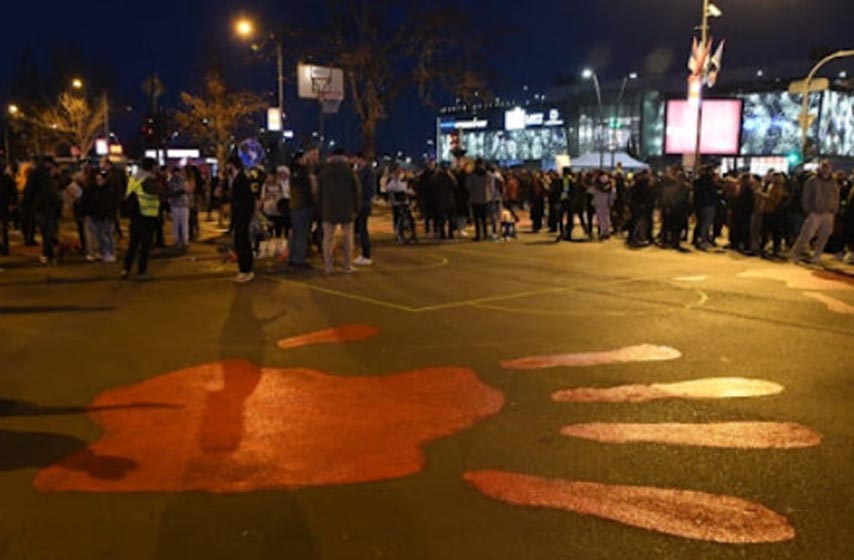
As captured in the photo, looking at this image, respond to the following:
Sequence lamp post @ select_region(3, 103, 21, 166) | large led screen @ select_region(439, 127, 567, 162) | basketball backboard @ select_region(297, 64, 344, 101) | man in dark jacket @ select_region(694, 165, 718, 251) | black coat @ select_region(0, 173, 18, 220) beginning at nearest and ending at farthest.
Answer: black coat @ select_region(0, 173, 18, 220)
man in dark jacket @ select_region(694, 165, 718, 251)
basketball backboard @ select_region(297, 64, 344, 101)
lamp post @ select_region(3, 103, 21, 166)
large led screen @ select_region(439, 127, 567, 162)

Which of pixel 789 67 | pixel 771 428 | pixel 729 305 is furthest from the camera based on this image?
pixel 789 67

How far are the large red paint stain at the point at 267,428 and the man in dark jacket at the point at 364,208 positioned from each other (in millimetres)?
7265

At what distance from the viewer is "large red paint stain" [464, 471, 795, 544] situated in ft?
13.7

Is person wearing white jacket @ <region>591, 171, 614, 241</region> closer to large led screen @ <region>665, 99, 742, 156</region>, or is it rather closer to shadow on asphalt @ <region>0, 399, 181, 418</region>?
large led screen @ <region>665, 99, 742, 156</region>

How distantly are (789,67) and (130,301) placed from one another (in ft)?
385

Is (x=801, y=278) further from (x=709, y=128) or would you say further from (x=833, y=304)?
(x=709, y=128)

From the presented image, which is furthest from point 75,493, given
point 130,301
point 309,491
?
point 130,301

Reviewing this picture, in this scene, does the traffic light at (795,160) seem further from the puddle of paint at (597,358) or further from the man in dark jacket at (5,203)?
the man in dark jacket at (5,203)

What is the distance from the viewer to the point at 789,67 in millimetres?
111312

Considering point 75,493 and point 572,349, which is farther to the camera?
point 572,349

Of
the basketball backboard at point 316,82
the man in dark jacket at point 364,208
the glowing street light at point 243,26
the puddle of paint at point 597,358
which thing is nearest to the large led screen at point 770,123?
the glowing street light at point 243,26

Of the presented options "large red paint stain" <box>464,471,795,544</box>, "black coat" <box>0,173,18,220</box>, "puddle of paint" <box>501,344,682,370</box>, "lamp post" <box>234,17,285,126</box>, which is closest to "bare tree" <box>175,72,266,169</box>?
"lamp post" <box>234,17,285,126</box>

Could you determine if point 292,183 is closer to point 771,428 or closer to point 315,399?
point 315,399

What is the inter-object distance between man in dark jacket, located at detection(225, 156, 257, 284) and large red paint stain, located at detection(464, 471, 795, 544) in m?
8.17
